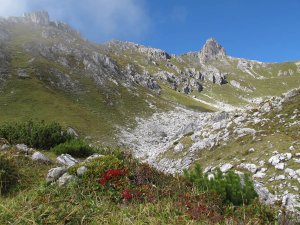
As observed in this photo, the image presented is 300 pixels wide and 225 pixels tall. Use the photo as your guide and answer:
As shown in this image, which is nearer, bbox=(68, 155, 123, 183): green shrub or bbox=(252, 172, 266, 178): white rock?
bbox=(68, 155, 123, 183): green shrub

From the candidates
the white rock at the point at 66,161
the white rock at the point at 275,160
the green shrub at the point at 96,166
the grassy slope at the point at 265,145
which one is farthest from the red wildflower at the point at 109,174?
the white rock at the point at 275,160

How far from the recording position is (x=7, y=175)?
32.4 feet

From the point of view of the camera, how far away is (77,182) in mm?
9320

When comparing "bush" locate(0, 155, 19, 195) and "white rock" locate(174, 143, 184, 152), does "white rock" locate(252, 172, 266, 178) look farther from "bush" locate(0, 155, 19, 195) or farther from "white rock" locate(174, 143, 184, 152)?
"white rock" locate(174, 143, 184, 152)

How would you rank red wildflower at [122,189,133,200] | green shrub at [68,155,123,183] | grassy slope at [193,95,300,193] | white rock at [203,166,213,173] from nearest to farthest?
red wildflower at [122,189,133,200]
green shrub at [68,155,123,183]
grassy slope at [193,95,300,193]
white rock at [203,166,213,173]

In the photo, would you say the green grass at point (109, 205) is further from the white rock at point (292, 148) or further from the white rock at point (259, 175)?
the white rock at point (292, 148)

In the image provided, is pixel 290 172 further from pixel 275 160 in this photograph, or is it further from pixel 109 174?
pixel 109 174

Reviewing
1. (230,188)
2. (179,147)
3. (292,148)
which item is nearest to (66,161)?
(230,188)

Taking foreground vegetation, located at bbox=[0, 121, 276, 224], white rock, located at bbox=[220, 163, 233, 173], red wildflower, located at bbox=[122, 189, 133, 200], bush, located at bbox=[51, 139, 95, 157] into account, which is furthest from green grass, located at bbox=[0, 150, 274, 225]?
white rock, located at bbox=[220, 163, 233, 173]

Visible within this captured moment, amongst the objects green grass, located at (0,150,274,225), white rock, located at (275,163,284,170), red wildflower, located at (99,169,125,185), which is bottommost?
green grass, located at (0,150,274,225)

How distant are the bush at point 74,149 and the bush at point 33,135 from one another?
3.61 ft

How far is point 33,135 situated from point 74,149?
242 cm

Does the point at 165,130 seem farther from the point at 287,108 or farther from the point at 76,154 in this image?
the point at 76,154

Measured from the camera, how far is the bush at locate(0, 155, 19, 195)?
9507mm
